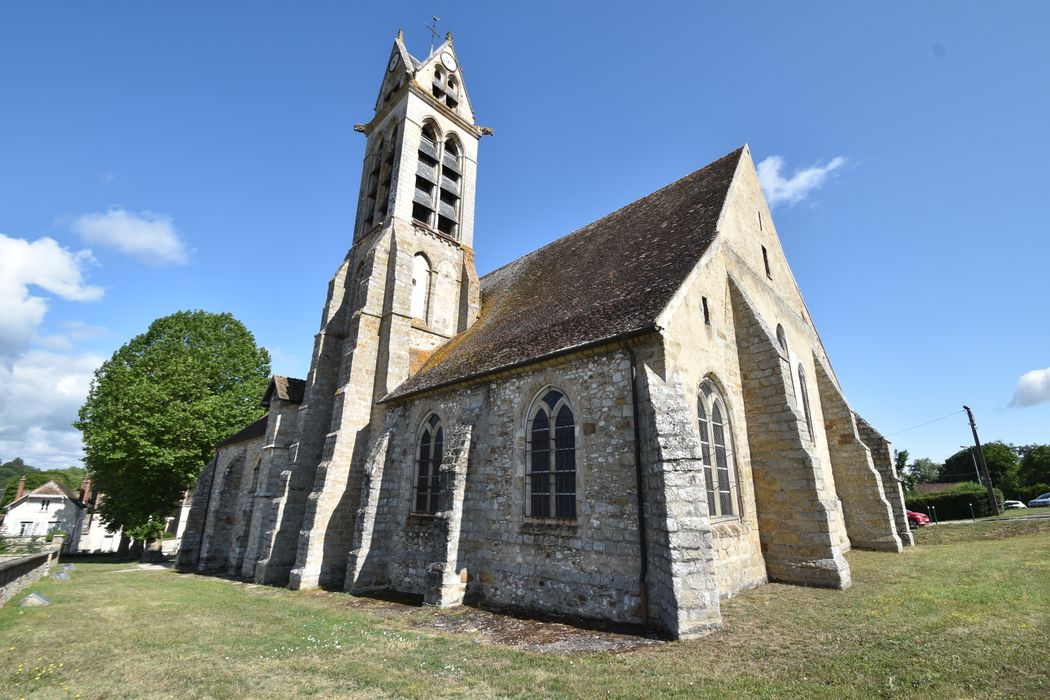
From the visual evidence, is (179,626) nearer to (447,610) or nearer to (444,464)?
(447,610)

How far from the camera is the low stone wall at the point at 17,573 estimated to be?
1134 cm

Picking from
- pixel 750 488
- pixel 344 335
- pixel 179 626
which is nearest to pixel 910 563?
pixel 750 488

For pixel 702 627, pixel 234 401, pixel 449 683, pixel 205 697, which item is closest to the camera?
pixel 205 697

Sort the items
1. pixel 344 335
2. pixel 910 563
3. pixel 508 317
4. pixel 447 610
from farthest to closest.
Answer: pixel 344 335
pixel 508 317
pixel 910 563
pixel 447 610

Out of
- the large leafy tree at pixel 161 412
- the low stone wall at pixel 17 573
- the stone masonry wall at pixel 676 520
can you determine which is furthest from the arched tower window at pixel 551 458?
the large leafy tree at pixel 161 412

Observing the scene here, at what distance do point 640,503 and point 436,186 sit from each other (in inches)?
658

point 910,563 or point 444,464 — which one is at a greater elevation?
point 444,464

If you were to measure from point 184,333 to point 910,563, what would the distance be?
33.9m

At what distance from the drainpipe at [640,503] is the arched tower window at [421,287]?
10871 millimetres

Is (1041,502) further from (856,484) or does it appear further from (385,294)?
(385,294)

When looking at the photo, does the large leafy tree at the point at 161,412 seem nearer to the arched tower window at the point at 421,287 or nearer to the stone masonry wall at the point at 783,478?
the arched tower window at the point at 421,287

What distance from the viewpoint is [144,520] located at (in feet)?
77.3

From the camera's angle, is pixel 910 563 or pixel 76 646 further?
pixel 910 563

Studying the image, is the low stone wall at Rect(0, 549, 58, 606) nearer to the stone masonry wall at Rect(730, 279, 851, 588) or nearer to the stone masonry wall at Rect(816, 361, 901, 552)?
the stone masonry wall at Rect(730, 279, 851, 588)
